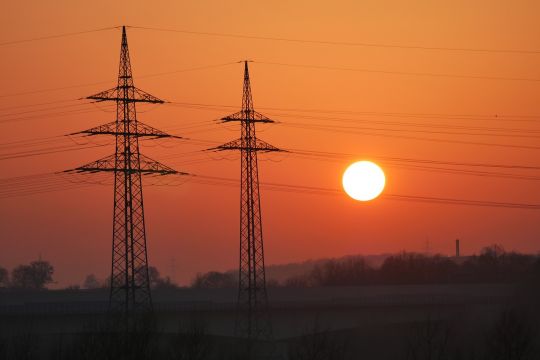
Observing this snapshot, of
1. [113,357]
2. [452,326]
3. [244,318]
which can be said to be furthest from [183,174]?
[452,326]

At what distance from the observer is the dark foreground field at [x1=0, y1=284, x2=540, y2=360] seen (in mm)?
78312

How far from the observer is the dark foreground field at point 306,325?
7831 centimetres

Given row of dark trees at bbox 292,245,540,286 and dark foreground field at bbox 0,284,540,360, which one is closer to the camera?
dark foreground field at bbox 0,284,540,360

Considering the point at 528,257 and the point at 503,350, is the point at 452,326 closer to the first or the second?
the point at 503,350

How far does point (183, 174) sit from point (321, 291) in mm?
43379

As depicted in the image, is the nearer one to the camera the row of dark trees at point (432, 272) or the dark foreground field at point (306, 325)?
the dark foreground field at point (306, 325)

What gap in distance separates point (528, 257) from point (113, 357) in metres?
128

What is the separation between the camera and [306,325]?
103562 millimetres

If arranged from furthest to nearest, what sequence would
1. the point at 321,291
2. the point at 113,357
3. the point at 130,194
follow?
the point at 321,291, the point at 130,194, the point at 113,357

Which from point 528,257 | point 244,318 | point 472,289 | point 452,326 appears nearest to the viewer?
point 244,318

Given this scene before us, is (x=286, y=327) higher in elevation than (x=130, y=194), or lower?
lower

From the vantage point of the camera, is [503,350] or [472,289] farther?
[472,289]

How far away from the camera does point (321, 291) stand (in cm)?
12025

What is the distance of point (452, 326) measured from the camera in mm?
110688
